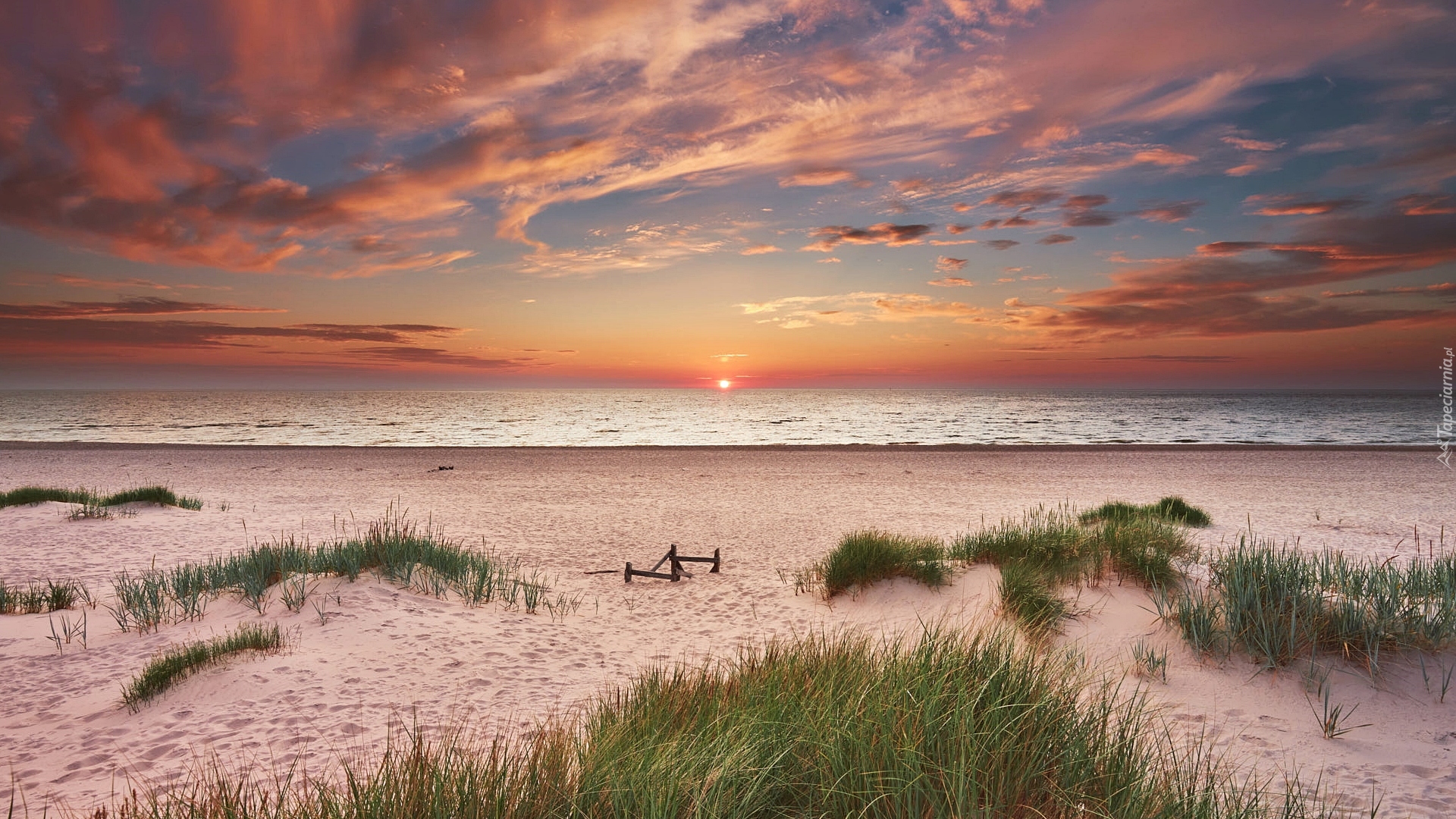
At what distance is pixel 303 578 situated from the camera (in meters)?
8.91

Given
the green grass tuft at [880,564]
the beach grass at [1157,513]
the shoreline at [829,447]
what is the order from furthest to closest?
the shoreline at [829,447]
the beach grass at [1157,513]
the green grass tuft at [880,564]

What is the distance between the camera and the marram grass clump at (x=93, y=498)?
52.5 feet

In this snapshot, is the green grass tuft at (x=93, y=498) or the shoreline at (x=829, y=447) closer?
the green grass tuft at (x=93, y=498)

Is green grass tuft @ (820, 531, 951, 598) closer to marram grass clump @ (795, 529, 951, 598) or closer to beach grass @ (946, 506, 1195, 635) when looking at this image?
marram grass clump @ (795, 529, 951, 598)

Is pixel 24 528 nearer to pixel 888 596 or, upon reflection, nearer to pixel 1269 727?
pixel 888 596

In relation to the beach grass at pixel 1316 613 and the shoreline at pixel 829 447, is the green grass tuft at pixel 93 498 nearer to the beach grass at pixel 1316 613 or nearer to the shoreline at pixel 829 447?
the beach grass at pixel 1316 613

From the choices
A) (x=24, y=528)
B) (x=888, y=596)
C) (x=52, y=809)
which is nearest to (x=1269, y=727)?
(x=888, y=596)

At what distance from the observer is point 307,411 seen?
98.6 meters

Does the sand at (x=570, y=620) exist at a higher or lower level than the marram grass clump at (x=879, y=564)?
lower

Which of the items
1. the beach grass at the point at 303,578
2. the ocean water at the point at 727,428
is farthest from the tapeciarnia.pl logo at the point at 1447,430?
the beach grass at the point at 303,578

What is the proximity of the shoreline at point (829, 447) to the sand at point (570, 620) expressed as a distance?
12.4 m

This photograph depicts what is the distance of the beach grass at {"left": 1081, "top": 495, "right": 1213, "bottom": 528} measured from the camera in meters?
13.9

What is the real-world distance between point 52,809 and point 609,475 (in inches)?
942

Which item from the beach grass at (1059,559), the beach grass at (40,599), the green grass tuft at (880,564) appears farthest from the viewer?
the green grass tuft at (880,564)
